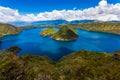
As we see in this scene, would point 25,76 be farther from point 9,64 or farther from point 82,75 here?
point 82,75

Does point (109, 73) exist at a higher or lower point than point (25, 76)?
lower

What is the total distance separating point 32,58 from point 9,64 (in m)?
63.2

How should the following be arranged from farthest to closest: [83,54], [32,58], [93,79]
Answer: [83,54] → [32,58] → [93,79]

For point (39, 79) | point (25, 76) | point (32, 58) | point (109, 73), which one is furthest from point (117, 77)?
point (32, 58)

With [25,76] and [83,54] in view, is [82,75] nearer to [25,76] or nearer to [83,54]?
[25,76]

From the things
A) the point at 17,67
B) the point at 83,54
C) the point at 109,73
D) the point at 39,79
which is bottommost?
the point at 83,54

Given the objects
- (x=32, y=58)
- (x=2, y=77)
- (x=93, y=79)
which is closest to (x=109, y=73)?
(x=93, y=79)

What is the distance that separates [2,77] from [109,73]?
3063 cm

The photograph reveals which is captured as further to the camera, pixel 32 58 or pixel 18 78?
pixel 32 58

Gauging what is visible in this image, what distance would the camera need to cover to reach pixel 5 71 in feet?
124

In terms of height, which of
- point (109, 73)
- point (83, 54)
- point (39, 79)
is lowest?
point (83, 54)

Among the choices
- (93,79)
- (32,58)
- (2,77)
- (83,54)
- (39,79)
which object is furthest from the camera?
(83,54)

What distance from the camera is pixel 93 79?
4597 centimetres

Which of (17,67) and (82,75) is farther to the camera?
(82,75)
